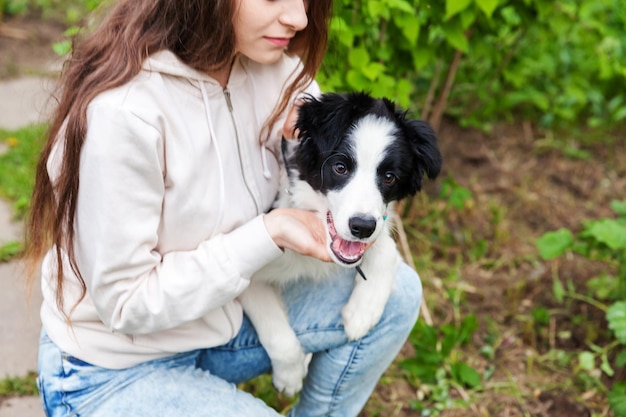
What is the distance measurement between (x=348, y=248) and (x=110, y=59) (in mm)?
710

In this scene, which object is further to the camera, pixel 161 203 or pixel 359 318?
pixel 359 318

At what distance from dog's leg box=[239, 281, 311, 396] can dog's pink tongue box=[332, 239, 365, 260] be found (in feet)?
1.13

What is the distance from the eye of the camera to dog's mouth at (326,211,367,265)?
5.82 ft

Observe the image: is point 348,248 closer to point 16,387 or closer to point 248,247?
point 248,247

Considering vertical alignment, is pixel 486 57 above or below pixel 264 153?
below

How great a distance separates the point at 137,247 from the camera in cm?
166

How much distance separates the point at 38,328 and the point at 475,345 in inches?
64.5

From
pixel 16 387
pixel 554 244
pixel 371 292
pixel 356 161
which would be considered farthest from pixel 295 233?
pixel 554 244

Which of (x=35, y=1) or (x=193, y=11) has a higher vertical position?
(x=193, y=11)

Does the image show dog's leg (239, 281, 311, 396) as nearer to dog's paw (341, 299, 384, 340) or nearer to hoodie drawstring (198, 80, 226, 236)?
dog's paw (341, 299, 384, 340)

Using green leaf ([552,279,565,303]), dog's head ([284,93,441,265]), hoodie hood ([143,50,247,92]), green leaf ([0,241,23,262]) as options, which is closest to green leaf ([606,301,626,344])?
green leaf ([552,279,565,303])

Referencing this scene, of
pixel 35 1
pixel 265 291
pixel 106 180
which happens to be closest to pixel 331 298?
pixel 265 291

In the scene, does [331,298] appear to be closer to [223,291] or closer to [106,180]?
[223,291]

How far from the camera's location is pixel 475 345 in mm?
2830
